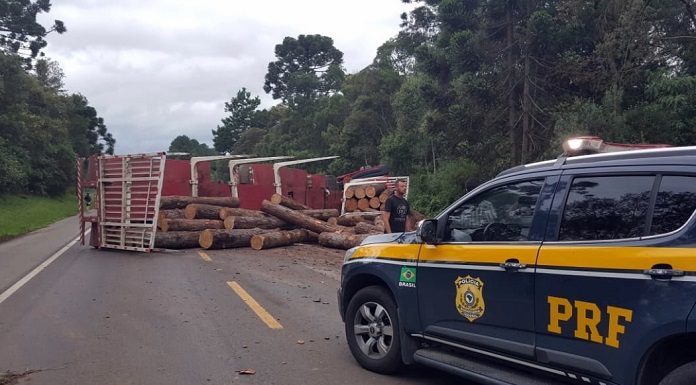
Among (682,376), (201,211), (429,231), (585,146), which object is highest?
(585,146)

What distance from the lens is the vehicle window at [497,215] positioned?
448 centimetres

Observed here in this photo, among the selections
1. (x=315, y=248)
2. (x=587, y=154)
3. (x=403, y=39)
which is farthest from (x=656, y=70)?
(x=403, y=39)

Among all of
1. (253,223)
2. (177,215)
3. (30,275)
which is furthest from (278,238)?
(30,275)

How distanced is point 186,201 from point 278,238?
10.2ft

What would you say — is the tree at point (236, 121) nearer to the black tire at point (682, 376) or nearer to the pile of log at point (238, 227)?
the pile of log at point (238, 227)

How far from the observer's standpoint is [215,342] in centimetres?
663

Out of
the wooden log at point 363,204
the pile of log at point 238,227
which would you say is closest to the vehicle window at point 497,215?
the pile of log at point 238,227

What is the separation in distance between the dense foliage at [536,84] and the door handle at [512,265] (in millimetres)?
14705

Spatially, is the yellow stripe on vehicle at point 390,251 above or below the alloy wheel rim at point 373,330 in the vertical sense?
above

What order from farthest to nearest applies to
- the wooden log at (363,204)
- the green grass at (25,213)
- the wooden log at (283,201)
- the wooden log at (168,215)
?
the green grass at (25,213), the wooden log at (363,204), the wooden log at (283,201), the wooden log at (168,215)

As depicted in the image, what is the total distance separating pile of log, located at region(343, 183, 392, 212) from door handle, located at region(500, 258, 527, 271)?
54.6 ft

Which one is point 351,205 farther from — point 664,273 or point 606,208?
point 664,273

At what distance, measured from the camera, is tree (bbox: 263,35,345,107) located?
71.4 meters

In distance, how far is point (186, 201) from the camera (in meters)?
17.4
